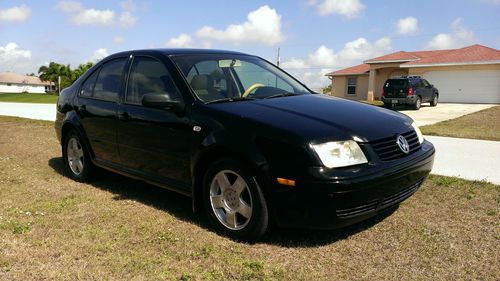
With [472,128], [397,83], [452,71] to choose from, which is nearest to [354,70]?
[452,71]

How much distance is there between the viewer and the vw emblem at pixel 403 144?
143 inches

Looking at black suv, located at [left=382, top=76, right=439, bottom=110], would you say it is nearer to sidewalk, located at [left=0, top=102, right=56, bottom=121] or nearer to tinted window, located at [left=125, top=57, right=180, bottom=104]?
sidewalk, located at [left=0, top=102, right=56, bottom=121]

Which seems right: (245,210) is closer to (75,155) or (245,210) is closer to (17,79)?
(75,155)

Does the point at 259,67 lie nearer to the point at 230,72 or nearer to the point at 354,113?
the point at 230,72

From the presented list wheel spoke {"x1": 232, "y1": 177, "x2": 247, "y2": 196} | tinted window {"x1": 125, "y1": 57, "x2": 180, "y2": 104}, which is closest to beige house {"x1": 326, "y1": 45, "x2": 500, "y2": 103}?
tinted window {"x1": 125, "y1": 57, "x2": 180, "y2": 104}

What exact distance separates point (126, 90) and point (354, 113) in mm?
2416

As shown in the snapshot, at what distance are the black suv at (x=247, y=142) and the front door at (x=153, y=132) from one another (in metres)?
0.01

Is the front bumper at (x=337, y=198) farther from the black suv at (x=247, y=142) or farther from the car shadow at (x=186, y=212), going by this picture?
the car shadow at (x=186, y=212)

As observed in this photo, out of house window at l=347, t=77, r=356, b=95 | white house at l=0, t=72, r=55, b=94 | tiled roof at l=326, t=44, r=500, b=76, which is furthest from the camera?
white house at l=0, t=72, r=55, b=94

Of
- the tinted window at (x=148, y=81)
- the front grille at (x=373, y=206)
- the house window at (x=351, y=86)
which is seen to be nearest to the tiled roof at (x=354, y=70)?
the house window at (x=351, y=86)

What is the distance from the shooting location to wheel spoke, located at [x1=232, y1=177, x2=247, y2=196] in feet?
11.8

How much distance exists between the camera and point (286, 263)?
129 inches

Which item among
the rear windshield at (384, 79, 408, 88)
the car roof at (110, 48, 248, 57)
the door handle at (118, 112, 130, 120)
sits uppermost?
the rear windshield at (384, 79, 408, 88)

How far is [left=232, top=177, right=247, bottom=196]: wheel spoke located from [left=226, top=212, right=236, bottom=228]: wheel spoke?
0.22m
